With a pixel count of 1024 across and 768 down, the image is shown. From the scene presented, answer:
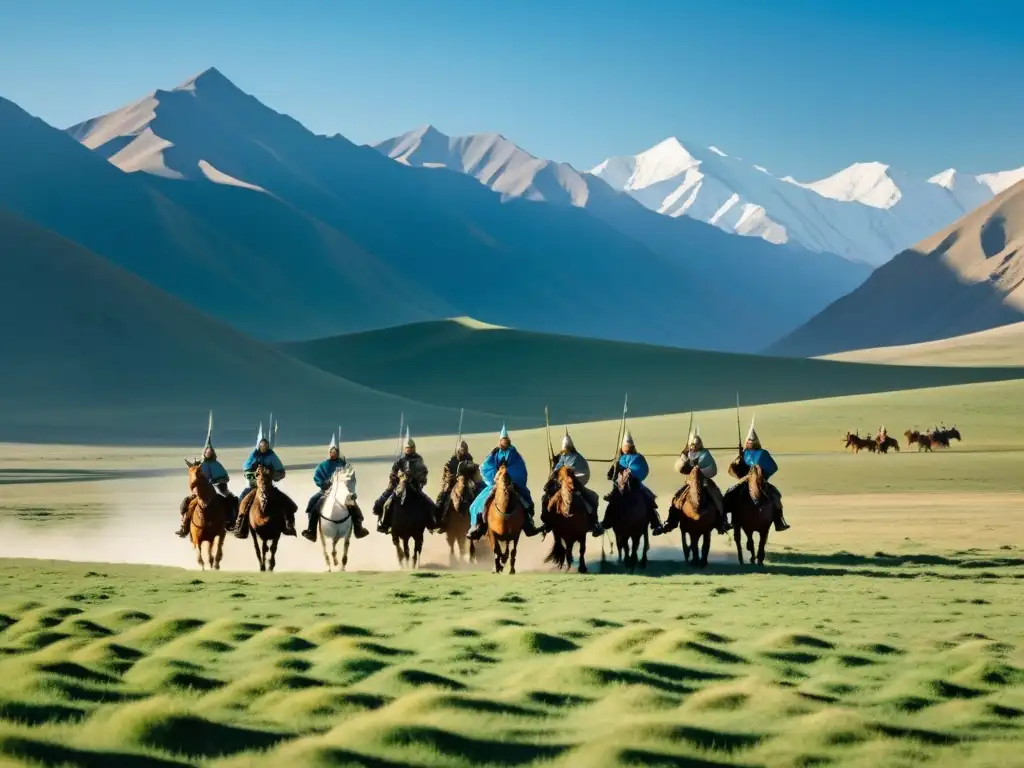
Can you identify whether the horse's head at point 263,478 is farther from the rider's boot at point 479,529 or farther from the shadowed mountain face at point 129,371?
the shadowed mountain face at point 129,371

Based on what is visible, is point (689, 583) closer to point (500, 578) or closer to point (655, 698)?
point (500, 578)

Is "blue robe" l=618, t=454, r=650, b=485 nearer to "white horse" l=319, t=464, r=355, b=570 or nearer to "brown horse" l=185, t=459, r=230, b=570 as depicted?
"white horse" l=319, t=464, r=355, b=570

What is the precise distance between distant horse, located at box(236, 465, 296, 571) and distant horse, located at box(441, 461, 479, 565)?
11.0 feet

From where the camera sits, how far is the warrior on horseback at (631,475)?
27062mm

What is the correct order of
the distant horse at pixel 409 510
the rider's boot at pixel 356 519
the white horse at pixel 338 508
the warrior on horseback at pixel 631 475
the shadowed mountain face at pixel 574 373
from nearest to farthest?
the warrior on horseback at pixel 631 475 → the white horse at pixel 338 508 → the rider's boot at pixel 356 519 → the distant horse at pixel 409 510 → the shadowed mountain face at pixel 574 373

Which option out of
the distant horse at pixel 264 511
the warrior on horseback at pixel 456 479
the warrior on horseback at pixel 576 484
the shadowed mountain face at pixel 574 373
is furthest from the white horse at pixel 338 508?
the shadowed mountain face at pixel 574 373

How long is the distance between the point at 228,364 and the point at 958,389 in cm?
5940

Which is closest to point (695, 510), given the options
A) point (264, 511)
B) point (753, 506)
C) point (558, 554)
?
point (753, 506)

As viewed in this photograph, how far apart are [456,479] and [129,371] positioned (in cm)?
9745

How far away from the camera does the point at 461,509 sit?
2930cm

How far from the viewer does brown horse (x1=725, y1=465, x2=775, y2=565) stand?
27.6 m

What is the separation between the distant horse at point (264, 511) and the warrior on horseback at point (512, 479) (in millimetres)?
2997

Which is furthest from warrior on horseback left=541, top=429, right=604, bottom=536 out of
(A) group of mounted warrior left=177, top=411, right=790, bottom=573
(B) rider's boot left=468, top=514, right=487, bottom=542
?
(B) rider's boot left=468, top=514, right=487, bottom=542

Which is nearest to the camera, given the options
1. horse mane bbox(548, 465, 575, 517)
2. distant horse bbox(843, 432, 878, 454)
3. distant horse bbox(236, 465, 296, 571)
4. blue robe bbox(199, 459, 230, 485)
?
horse mane bbox(548, 465, 575, 517)
